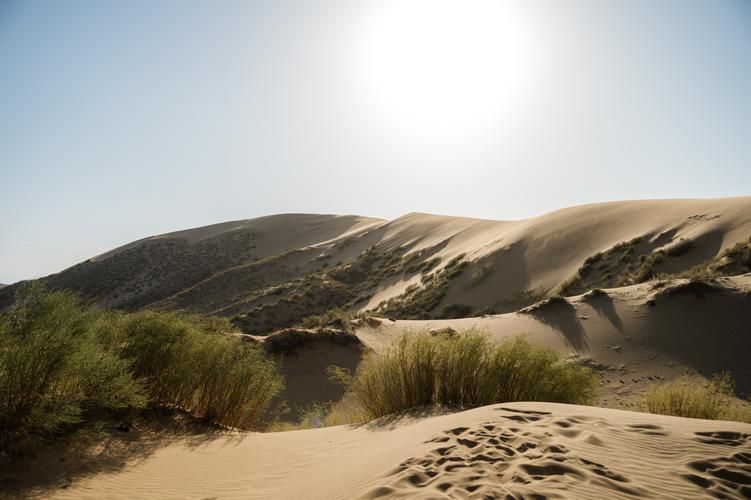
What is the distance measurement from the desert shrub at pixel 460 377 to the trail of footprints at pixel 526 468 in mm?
2690

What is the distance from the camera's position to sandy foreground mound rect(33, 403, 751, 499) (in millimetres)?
3111

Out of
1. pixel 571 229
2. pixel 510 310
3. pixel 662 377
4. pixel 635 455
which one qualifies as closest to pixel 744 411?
pixel 662 377

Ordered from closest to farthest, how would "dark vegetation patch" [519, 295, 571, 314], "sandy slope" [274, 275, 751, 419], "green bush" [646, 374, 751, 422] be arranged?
"green bush" [646, 374, 751, 422]
"sandy slope" [274, 275, 751, 419]
"dark vegetation patch" [519, 295, 571, 314]

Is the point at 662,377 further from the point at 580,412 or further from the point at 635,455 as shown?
the point at 635,455

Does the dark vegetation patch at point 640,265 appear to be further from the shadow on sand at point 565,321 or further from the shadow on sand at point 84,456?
the shadow on sand at point 84,456

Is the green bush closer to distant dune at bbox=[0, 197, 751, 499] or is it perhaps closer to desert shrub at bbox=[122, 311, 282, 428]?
distant dune at bbox=[0, 197, 751, 499]

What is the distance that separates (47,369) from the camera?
15.1 ft

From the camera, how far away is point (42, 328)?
474 cm

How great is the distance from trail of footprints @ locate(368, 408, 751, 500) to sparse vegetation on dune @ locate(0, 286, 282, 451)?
3773 mm

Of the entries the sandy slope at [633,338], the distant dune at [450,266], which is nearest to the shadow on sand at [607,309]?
the sandy slope at [633,338]

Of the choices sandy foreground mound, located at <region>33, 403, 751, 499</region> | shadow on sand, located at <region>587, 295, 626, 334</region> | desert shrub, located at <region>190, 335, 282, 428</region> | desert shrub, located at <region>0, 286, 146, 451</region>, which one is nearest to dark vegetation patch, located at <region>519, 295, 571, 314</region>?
shadow on sand, located at <region>587, 295, 626, 334</region>

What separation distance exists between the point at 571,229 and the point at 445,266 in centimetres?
796

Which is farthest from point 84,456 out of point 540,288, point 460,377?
point 540,288

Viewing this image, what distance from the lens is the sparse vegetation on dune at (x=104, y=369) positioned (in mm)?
4520
